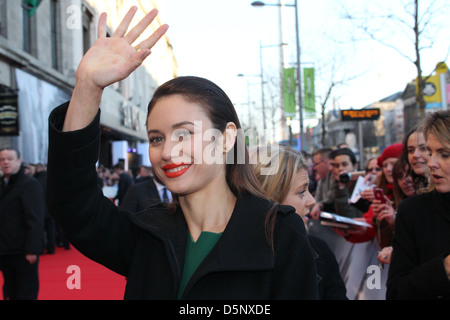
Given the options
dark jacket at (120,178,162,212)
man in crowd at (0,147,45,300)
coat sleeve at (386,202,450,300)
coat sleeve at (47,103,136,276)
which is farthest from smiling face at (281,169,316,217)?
man in crowd at (0,147,45,300)

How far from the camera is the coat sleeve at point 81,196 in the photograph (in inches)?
58.4

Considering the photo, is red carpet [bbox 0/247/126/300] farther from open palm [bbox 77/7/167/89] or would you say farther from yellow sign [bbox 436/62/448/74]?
yellow sign [bbox 436/62/448/74]

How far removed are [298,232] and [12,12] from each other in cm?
1499

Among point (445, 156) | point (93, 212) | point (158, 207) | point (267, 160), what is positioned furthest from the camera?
point (267, 160)

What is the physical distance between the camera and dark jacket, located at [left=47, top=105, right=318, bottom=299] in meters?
1.48

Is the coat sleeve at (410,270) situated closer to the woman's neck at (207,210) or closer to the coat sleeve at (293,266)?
the coat sleeve at (293,266)

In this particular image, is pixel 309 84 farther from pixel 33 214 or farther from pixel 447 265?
pixel 447 265

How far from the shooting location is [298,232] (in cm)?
156

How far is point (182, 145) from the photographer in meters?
1.60

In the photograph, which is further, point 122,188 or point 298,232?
point 122,188

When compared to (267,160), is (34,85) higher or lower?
higher

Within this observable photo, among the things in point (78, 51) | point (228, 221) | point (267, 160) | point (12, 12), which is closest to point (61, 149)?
point (228, 221)

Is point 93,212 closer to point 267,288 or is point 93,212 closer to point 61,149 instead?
point 61,149

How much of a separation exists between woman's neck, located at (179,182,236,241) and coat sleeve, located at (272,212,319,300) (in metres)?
0.23
